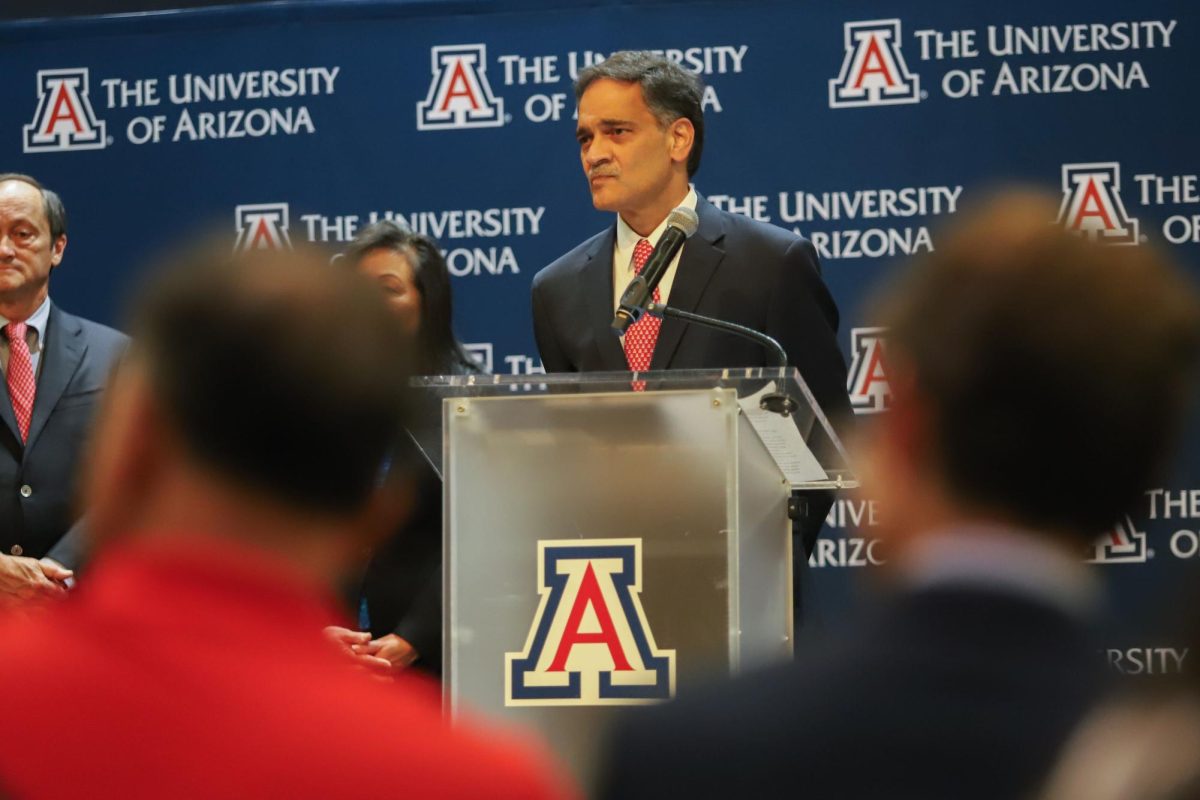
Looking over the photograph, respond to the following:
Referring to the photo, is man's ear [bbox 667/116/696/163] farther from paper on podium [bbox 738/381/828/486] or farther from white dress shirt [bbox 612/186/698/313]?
paper on podium [bbox 738/381/828/486]

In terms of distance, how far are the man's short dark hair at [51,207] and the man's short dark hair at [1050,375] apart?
477cm

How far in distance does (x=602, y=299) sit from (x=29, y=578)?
166 centimetres

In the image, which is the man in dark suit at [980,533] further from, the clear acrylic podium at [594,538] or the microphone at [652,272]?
the microphone at [652,272]

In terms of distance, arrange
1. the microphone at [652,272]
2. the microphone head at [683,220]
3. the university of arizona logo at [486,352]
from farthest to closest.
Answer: the university of arizona logo at [486,352] → the microphone head at [683,220] → the microphone at [652,272]

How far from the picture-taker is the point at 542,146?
5.85 m

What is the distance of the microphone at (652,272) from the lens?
344 cm

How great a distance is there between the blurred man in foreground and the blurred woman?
8.12 feet

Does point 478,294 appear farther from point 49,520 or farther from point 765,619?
point 765,619

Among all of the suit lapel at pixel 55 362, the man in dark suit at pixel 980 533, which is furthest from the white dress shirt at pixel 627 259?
the man in dark suit at pixel 980 533

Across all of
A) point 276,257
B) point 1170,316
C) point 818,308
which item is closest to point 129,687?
point 276,257

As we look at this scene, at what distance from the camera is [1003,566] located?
108 cm

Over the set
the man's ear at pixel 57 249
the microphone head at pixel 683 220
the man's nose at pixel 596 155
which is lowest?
the microphone head at pixel 683 220

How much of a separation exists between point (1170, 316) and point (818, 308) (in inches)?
129

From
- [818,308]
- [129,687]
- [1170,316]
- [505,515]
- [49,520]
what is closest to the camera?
[129,687]
